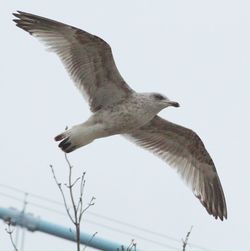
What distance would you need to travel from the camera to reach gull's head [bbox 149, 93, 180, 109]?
931 cm

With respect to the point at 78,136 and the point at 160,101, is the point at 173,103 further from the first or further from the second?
the point at 78,136

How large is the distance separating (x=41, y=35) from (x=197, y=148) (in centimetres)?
235

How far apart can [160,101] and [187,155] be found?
1336mm

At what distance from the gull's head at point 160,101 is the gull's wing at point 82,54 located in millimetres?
249

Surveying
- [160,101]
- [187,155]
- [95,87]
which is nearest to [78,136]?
[95,87]

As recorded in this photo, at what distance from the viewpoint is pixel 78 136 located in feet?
29.2

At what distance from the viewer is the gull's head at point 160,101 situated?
9312 millimetres

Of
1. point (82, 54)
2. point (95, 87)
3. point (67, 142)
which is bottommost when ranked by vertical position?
point (67, 142)

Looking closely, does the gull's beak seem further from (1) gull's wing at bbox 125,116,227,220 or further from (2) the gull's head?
(1) gull's wing at bbox 125,116,227,220

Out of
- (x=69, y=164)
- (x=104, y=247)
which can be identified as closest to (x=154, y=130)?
(x=69, y=164)

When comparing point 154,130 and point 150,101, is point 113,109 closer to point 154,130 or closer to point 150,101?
point 150,101

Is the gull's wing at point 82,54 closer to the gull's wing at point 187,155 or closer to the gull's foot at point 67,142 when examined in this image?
the gull's foot at point 67,142

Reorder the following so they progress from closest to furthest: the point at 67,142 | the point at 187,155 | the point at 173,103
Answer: the point at 67,142 < the point at 173,103 < the point at 187,155

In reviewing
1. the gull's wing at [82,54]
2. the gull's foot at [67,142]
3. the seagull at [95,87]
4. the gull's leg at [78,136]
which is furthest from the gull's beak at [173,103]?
the gull's foot at [67,142]
